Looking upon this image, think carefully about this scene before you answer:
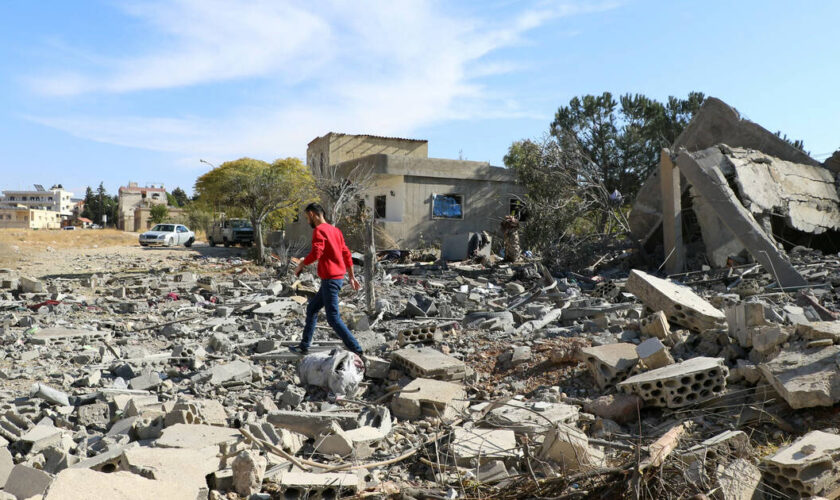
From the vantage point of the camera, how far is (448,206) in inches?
903

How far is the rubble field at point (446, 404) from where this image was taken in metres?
3.23

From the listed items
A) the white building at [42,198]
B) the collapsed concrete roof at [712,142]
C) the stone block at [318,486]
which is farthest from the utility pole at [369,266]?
the white building at [42,198]

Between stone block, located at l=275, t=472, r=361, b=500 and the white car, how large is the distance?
1175 inches

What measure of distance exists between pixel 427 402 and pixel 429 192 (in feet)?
58.8

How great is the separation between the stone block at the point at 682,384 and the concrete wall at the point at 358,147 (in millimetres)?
22512

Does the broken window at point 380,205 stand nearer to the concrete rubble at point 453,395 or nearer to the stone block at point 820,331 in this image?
the concrete rubble at point 453,395

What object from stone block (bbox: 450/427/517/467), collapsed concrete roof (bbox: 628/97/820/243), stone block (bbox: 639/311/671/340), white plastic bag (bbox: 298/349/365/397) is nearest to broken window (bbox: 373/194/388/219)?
collapsed concrete roof (bbox: 628/97/820/243)

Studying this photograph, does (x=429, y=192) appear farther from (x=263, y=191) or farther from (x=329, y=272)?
(x=329, y=272)

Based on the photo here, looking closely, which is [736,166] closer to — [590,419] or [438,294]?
[438,294]

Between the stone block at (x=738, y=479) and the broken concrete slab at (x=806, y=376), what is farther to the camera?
the broken concrete slab at (x=806, y=376)

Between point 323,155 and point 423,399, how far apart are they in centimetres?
2274

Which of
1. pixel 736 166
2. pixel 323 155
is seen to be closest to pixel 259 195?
pixel 323 155

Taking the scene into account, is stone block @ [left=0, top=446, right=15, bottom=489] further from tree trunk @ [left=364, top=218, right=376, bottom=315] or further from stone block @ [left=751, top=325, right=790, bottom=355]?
tree trunk @ [left=364, top=218, right=376, bottom=315]

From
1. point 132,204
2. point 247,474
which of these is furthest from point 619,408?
point 132,204
